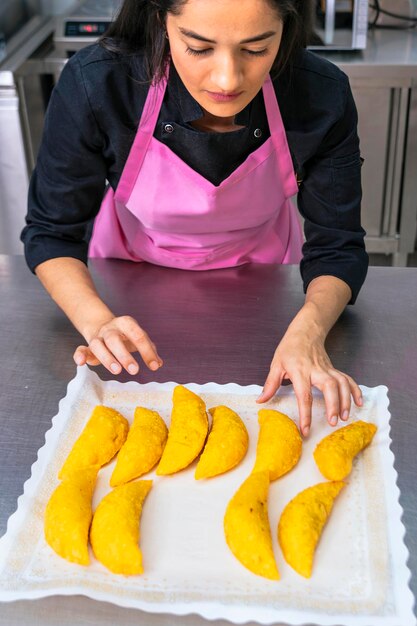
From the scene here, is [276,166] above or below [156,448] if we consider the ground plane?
above

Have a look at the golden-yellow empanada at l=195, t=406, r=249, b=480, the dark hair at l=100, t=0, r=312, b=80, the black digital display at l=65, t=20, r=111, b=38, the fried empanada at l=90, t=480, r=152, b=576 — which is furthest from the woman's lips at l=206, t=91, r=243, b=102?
the black digital display at l=65, t=20, r=111, b=38

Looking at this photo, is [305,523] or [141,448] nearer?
[305,523]

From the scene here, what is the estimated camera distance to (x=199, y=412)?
107cm

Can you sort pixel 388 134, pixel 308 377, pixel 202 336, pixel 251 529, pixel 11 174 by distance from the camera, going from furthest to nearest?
1. pixel 388 134
2. pixel 11 174
3. pixel 202 336
4. pixel 308 377
5. pixel 251 529

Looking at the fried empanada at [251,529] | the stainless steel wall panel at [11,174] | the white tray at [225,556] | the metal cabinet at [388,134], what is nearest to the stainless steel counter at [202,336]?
the white tray at [225,556]

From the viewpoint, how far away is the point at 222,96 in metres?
1.05

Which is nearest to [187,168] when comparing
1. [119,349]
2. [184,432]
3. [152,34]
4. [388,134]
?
[152,34]

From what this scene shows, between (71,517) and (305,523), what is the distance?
29 centimetres

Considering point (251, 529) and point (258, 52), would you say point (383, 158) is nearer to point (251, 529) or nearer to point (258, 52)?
point (258, 52)

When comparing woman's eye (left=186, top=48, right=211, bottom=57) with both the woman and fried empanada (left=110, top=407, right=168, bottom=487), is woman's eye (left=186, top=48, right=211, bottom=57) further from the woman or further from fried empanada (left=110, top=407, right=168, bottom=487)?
fried empanada (left=110, top=407, right=168, bottom=487)

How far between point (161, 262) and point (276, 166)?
308 millimetres

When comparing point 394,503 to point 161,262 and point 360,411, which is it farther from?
point 161,262

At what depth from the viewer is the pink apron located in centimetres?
129

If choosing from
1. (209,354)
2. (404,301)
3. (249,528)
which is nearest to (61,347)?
(209,354)
